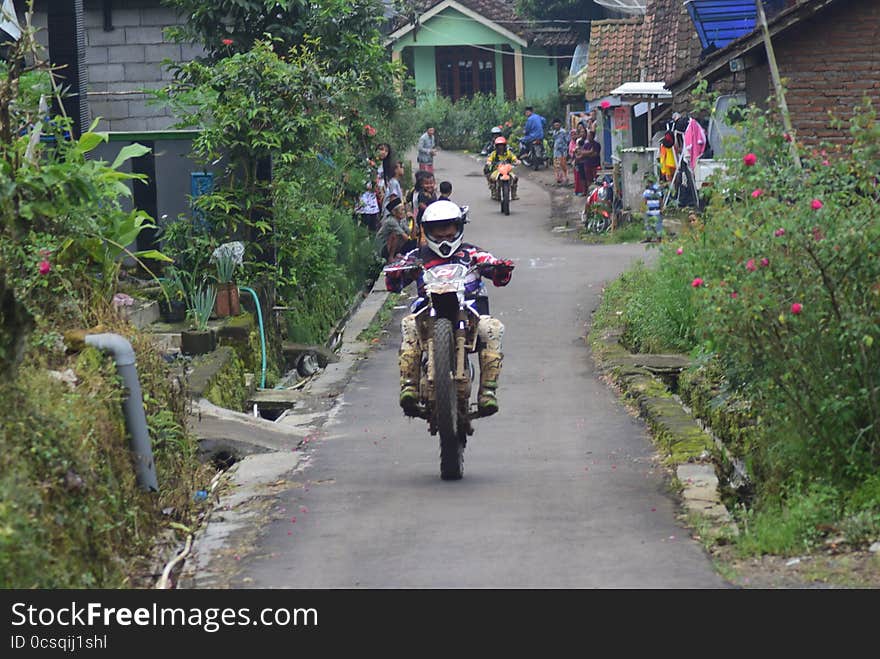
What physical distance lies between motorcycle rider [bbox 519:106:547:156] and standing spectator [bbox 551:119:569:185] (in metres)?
1.09

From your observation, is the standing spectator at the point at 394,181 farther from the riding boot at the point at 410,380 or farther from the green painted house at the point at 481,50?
the green painted house at the point at 481,50

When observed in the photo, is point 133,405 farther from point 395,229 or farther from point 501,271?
point 395,229

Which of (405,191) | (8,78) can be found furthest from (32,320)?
(405,191)

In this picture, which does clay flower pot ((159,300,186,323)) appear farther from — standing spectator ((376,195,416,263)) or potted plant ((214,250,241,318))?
standing spectator ((376,195,416,263))

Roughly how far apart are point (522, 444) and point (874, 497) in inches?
168

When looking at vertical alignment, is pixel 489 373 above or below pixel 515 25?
below

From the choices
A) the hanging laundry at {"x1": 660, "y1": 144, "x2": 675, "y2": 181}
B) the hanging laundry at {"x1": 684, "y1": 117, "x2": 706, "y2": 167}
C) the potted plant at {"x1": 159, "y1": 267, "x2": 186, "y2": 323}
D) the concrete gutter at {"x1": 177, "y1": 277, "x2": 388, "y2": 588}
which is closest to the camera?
the concrete gutter at {"x1": 177, "y1": 277, "x2": 388, "y2": 588}

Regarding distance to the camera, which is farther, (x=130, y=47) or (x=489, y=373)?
(x=130, y=47)

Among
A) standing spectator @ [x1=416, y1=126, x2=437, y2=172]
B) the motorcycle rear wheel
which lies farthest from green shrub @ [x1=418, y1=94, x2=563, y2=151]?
the motorcycle rear wheel

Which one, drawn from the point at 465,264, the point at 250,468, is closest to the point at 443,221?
the point at 465,264

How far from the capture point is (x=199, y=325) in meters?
13.7

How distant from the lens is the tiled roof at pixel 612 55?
35812 mm

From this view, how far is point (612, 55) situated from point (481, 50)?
54.8ft

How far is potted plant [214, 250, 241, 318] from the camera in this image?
1478 cm
